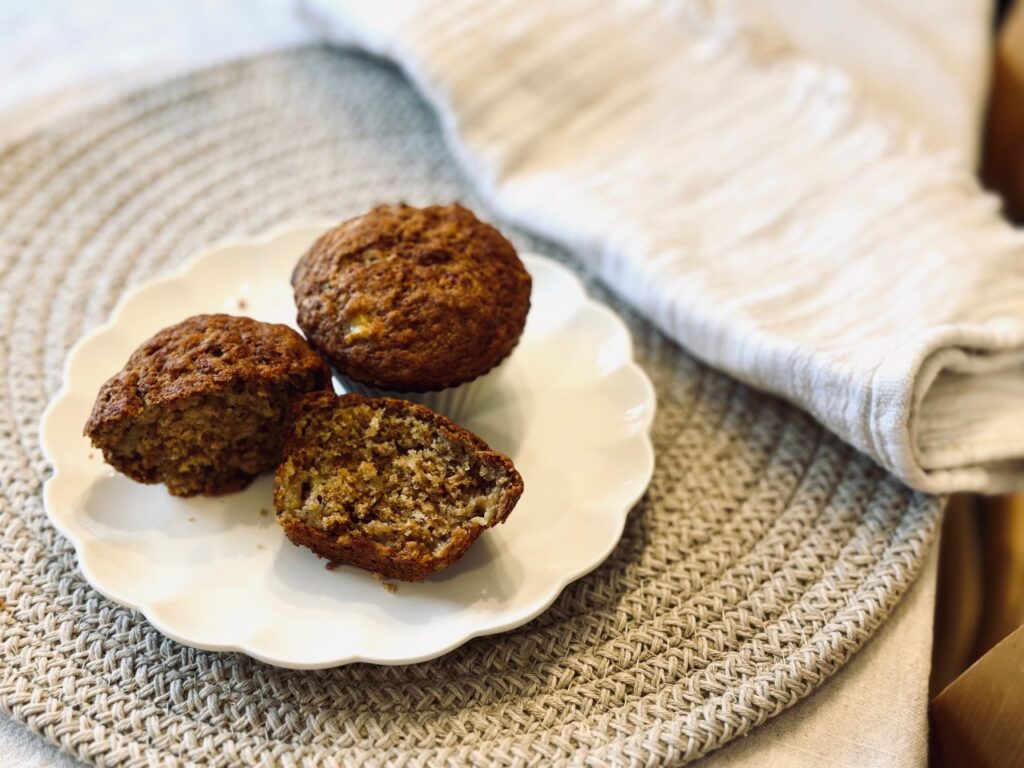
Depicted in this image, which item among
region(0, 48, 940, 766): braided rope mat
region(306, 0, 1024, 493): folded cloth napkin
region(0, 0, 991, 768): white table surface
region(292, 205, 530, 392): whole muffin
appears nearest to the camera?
region(0, 48, 940, 766): braided rope mat

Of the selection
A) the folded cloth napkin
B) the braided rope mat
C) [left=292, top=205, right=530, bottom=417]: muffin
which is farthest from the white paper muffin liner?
the folded cloth napkin

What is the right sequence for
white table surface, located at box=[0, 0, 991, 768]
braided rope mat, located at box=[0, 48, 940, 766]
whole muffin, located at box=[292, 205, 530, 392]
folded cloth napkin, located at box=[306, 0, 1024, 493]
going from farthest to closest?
white table surface, located at box=[0, 0, 991, 768], folded cloth napkin, located at box=[306, 0, 1024, 493], whole muffin, located at box=[292, 205, 530, 392], braided rope mat, located at box=[0, 48, 940, 766]

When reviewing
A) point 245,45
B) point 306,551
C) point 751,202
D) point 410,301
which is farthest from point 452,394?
point 245,45

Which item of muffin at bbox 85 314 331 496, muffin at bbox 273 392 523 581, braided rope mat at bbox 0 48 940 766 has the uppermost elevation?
muffin at bbox 85 314 331 496

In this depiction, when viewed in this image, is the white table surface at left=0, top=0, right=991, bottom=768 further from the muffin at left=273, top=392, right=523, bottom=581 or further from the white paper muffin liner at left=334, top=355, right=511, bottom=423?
the muffin at left=273, top=392, right=523, bottom=581

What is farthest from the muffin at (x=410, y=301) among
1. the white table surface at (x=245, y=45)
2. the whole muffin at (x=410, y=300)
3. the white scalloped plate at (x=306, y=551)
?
the white table surface at (x=245, y=45)

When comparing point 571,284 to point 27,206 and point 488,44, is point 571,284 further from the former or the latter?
point 27,206

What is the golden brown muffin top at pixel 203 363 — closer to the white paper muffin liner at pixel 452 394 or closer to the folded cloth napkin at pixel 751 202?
the white paper muffin liner at pixel 452 394
